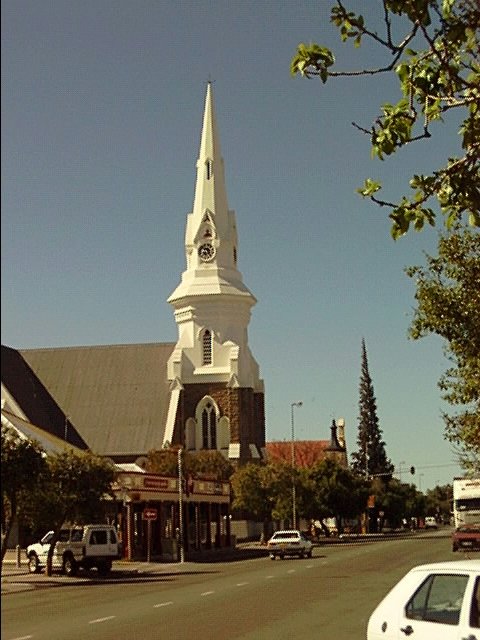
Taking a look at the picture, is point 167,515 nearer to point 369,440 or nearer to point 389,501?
point 389,501

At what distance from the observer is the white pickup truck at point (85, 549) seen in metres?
38.9

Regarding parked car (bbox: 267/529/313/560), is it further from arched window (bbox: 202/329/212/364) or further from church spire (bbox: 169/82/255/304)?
church spire (bbox: 169/82/255/304)

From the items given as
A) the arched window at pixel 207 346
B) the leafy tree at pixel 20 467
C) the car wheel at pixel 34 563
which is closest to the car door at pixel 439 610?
the leafy tree at pixel 20 467

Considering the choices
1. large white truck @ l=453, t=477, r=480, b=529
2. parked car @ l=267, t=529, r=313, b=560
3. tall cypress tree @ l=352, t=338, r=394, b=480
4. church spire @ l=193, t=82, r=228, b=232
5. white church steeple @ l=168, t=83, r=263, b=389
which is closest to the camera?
parked car @ l=267, t=529, r=313, b=560

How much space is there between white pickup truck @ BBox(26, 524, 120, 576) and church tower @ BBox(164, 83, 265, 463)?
44105 millimetres

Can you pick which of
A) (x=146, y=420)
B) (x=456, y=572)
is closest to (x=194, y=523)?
(x=146, y=420)

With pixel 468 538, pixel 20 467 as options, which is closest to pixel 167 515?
pixel 468 538

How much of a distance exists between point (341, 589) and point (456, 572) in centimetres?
1837

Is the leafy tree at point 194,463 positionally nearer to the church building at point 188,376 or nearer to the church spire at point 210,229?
the church building at point 188,376

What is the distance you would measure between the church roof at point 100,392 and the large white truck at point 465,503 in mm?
36086

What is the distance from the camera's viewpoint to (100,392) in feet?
303

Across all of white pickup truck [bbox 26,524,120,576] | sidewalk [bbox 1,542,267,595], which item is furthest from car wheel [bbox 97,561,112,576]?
sidewalk [bbox 1,542,267,595]

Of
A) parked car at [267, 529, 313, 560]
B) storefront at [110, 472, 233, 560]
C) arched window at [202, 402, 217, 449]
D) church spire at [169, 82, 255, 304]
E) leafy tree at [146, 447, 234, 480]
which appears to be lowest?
parked car at [267, 529, 313, 560]

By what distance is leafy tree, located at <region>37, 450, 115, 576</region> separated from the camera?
124ft
